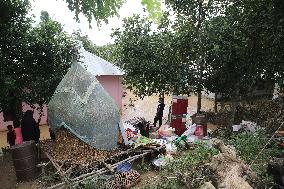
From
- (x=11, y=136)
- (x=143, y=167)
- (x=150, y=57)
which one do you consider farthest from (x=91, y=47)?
(x=143, y=167)

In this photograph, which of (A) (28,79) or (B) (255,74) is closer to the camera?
(A) (28,79)

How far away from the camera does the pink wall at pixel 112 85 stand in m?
19.7

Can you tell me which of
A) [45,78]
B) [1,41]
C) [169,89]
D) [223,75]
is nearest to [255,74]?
[223,75]

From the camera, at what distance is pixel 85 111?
9.12m

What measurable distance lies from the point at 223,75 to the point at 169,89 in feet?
8.47

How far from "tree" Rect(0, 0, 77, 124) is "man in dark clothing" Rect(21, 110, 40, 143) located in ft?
2.41

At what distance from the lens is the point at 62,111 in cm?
928

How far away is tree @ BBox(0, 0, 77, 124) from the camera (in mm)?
10141

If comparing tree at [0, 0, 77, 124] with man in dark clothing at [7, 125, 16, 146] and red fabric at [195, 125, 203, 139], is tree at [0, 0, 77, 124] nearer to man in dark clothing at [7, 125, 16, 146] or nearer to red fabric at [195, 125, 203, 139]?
man in dark clothing at [7, 125, 16, 146]

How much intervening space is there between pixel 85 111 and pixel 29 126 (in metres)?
2.53

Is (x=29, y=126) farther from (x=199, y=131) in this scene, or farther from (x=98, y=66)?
(x=98, y=66)

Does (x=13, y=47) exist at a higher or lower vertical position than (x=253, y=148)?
higher

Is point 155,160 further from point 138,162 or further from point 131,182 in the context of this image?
point 131,182

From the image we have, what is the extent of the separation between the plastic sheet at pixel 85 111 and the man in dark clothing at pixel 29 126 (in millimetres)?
986
